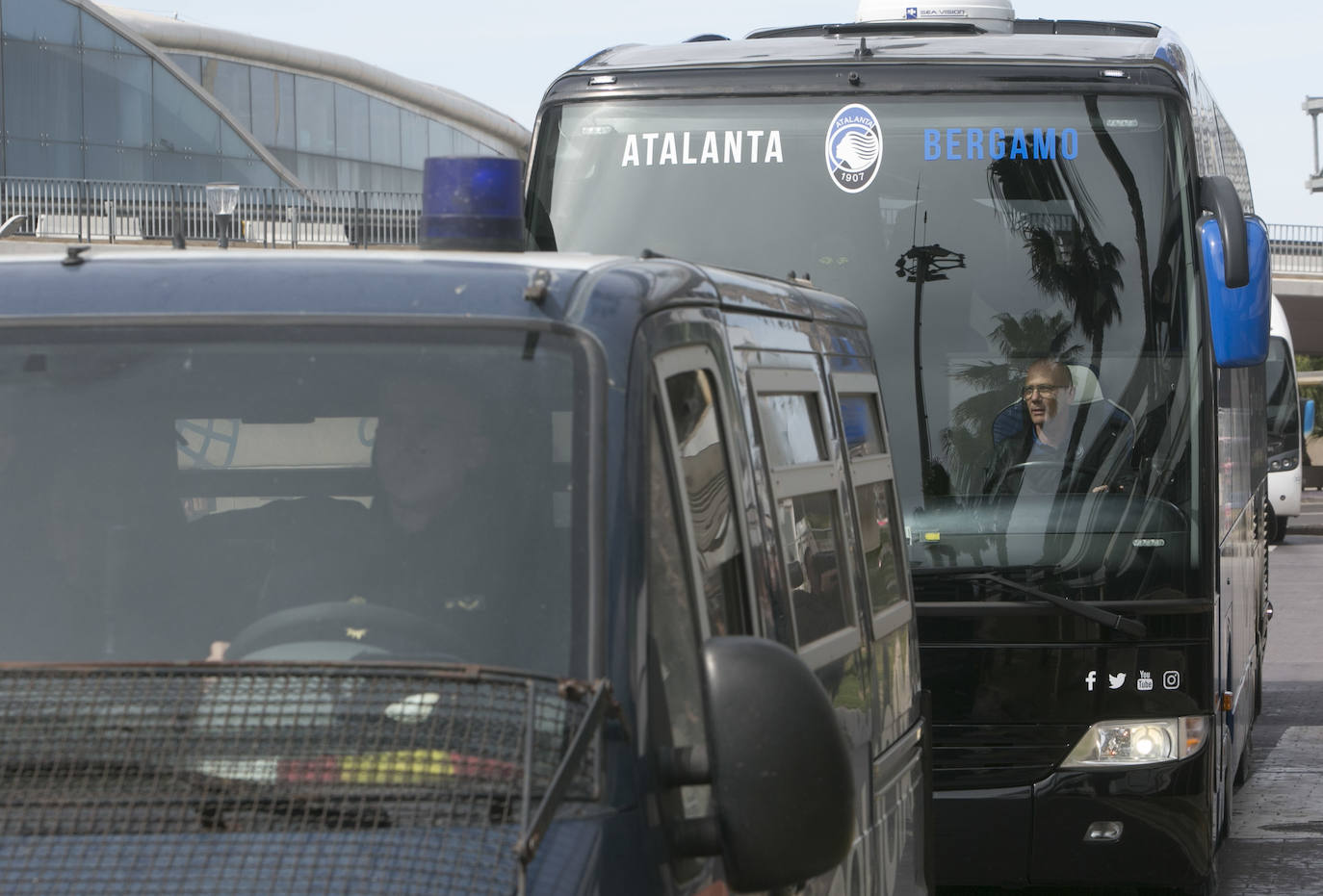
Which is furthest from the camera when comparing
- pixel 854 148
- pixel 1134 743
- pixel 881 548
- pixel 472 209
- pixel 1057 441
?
pixel 854 148

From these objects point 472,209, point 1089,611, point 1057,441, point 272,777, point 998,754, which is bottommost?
point 998,754

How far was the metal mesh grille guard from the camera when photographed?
8.07 feet

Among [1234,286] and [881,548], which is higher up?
[1234,286]

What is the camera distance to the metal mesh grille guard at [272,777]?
8.07 feet

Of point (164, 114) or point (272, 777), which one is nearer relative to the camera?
point (272, 777)

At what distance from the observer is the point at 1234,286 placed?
23.1ft

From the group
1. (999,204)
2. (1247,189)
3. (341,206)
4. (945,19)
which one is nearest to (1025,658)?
(999,204)

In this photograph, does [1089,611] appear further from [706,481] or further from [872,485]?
[706,481]

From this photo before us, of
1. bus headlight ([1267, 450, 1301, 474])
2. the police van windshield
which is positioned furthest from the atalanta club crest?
bus headlight ([1267, 450, 1301, 474])

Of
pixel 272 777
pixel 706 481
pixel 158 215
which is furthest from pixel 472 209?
pixel 158 215

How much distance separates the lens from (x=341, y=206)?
40.4 metres

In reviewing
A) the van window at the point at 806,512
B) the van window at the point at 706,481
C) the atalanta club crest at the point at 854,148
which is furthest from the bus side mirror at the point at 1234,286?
the van window at the point at 706,481

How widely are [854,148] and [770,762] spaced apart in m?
5.22

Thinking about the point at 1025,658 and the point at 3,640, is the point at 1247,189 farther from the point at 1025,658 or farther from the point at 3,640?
the point at 3,640
